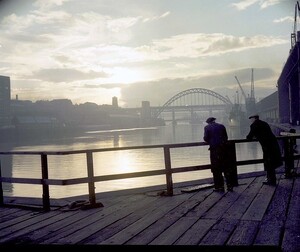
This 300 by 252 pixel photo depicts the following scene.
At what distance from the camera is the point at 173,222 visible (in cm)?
521

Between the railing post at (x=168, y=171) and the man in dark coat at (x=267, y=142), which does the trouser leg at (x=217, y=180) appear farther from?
the man in dark coat at (x=267, y=142)

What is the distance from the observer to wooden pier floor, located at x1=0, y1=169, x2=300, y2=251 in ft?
14.0

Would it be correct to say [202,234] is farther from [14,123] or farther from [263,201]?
[14,123]

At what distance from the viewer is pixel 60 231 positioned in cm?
505

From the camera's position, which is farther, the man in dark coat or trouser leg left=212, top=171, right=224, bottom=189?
the man in dark coat

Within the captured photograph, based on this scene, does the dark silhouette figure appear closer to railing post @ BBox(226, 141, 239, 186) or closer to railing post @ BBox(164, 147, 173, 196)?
railing post @ BBox(226, 141, 239, 186)

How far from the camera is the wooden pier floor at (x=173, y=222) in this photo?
428cm

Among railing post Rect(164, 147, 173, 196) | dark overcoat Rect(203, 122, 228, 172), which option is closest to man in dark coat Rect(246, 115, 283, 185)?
dark overcoat Rect(203, 122, 228, 172)

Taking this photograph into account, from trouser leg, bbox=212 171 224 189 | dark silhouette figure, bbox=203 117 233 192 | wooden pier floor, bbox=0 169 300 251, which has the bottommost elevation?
wooden pier floor, bbox=0 169 300 251

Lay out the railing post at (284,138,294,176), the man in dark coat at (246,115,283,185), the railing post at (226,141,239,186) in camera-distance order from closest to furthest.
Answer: the railing post at (226,141,239,186) → the man in dark coat at (246,115,283,185) → the railing post at (284,138,294,176)

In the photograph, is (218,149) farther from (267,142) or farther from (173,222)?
(173,222)

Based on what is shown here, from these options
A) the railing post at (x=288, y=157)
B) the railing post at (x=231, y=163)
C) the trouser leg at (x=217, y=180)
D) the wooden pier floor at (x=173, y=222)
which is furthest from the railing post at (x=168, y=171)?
the railing post at (x=288, y=157)

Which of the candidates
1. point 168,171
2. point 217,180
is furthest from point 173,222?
point 217,180

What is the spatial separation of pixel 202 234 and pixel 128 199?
3.06m
